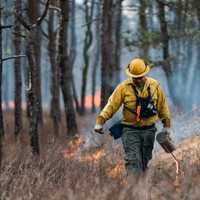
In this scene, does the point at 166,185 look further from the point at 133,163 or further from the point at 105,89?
the point at 105,89

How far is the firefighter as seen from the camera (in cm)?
984

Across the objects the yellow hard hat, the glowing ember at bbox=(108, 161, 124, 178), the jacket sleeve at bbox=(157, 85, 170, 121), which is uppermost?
the yellow hard hat

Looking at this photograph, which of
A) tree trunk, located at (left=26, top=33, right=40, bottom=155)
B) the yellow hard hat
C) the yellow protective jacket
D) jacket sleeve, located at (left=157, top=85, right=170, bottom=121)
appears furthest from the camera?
tree trunk, located at (left=26, top=33, right=40, bottom=155)

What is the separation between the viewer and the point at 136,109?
985 centimetres

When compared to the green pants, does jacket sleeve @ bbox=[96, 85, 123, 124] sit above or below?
above

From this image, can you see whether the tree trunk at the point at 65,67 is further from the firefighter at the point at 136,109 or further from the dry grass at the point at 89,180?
the firefighter at the point at 136,109

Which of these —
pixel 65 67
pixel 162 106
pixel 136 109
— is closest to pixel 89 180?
pixel 136 109

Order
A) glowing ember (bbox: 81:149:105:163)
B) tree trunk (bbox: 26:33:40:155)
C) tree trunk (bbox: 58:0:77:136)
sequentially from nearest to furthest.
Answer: glowing ember (bbox: 81:149:105:163)
tree trunk (bbox: 26:33:40:155)
tree trunk (bbox: 58:0:77:136)

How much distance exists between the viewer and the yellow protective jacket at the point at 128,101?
9.88 m

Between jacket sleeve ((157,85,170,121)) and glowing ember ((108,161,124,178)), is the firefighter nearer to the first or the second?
jacket sleeve ((157,85,170,121))

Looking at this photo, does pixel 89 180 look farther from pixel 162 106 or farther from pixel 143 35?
pixel 143 35

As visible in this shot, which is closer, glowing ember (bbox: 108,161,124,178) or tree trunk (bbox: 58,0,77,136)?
glowing ember (bbox: 108,161,124,178)

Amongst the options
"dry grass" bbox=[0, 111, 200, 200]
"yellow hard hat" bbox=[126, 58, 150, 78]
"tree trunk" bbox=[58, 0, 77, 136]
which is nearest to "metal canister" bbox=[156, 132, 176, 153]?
"dry grass" bbox=[0, 111, 200, 200]

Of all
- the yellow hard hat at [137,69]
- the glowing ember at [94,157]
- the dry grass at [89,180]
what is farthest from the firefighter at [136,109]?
the glowing ember at [94,157]
